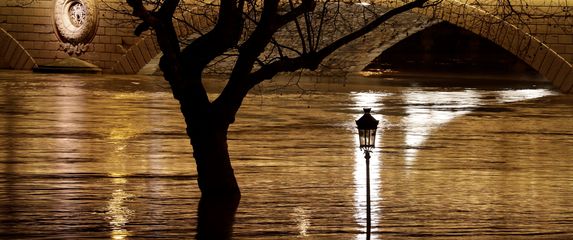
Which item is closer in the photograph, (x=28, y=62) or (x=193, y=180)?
(x=193, y=180)

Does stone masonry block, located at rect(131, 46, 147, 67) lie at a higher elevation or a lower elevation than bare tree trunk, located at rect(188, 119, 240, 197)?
higher

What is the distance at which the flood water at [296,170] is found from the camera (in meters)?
13.6

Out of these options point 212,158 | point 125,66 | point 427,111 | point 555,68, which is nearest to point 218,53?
point 212,158

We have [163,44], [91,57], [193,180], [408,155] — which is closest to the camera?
[163,44]

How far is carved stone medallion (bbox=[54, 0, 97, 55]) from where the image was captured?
4053 cm

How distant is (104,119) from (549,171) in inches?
351

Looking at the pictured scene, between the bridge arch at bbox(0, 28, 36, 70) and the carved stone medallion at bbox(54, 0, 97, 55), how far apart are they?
1.27m

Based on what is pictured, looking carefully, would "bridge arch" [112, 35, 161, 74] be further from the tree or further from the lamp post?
the lamp post

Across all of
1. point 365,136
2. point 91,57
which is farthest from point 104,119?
point 91,57

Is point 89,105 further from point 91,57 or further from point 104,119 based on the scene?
point 91,57

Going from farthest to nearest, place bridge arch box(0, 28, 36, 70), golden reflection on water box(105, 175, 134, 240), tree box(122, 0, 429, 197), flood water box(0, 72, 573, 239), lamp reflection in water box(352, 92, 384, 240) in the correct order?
bridge arch box(0, 28, 36, 70) < tree box(122, 0, 429, 197) < flood water box(0, 72, 573, 239) < lamp reflection in water box(352, 92, 384, 240) < golden reflection on water box(105, 175, 134, 240)

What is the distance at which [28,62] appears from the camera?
4169 cm

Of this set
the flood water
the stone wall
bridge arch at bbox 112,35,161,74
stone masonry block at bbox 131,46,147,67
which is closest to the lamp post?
the flood water

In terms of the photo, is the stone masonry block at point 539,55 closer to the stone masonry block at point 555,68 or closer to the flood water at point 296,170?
the stone masonry block at point 555,68
